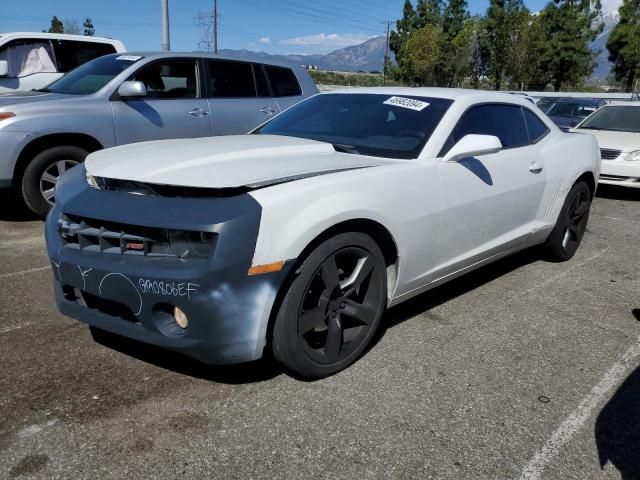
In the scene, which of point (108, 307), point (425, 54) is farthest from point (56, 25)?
point (108, 307)

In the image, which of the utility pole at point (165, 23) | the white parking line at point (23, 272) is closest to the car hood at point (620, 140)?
the white parking line at point (23, 272)

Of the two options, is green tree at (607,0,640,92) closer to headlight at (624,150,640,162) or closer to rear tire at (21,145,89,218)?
headlight at (624,150,640,162)

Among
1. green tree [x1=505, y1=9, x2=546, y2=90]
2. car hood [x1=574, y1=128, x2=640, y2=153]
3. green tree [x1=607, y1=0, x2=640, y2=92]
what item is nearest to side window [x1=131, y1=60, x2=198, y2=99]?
car hood [x1=574, y1=128, x2=640, y2=153]

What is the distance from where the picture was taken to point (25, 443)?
2.21 meters

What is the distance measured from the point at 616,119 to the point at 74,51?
872 cm

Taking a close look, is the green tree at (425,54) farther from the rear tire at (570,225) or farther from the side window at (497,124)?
the side window at (497,124)

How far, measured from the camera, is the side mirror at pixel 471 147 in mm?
3209

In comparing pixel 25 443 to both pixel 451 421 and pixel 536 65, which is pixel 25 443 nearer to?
pixel 451 421

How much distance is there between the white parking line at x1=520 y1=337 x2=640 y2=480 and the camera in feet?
7.32

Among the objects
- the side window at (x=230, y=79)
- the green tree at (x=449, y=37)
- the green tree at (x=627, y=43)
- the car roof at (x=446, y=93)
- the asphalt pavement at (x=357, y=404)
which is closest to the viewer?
the asphalt pavement at (x=357, y=404)

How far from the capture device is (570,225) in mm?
4820

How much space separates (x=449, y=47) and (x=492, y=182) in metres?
50.1

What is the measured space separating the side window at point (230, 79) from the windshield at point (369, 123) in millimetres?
2728

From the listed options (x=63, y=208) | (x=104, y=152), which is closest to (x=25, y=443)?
(x=63, y=208)
